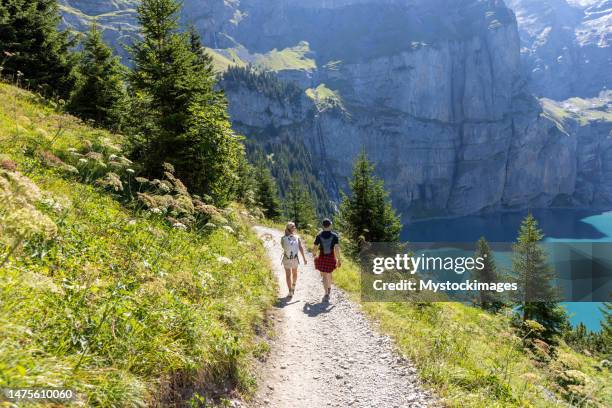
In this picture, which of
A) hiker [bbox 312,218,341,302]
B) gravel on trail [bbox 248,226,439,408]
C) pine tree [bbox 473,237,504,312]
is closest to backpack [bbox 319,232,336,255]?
hiker [bbox 312,218,341,302]

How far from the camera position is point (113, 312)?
4.93 meters

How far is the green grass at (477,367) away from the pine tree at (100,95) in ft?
57.1

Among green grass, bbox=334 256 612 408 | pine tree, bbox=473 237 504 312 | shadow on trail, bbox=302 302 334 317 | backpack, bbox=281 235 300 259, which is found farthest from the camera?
pine tree, bbox=473 237 504 312

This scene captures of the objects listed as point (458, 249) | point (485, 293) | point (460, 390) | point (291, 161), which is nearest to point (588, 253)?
point (458, 249)

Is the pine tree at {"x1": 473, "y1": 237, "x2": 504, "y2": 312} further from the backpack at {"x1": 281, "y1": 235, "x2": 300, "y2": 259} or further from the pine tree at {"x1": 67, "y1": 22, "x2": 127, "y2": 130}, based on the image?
the pine tree at {"x1": 67, "y1": 22, "x2": 127, "y2": 130}

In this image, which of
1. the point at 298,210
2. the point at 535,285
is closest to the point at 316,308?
the point at 535,285

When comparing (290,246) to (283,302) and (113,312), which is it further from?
(113,312)

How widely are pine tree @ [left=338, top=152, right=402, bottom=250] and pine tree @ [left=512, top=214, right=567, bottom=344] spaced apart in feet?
39.4

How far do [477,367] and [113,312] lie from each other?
7.40m

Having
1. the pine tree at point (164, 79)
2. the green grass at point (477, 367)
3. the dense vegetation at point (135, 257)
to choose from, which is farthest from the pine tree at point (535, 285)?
Result: the pine tree at point (164, 79)

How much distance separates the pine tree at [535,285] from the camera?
28281mm

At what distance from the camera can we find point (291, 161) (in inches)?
7589

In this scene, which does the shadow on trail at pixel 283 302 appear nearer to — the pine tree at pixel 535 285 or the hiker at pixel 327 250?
the hiker at pixel 327 250

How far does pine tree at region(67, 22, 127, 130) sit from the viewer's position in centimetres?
1988
